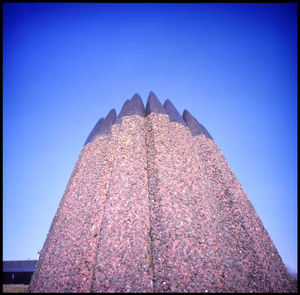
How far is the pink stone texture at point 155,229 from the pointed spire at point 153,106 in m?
0.42

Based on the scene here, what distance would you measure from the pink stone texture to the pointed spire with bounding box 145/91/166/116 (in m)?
0.42

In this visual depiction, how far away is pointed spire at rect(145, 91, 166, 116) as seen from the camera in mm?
4844

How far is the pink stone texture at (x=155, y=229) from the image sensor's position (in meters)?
2.47

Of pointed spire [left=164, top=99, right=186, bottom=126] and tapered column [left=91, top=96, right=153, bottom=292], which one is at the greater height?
pointed spire [left=164, top=99, right=186, bottom=126]

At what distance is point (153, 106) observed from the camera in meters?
5.04

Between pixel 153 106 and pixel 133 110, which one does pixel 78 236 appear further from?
pixel 153 106

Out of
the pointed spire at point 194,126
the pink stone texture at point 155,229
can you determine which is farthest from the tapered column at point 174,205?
the pointed spire at point 194,126

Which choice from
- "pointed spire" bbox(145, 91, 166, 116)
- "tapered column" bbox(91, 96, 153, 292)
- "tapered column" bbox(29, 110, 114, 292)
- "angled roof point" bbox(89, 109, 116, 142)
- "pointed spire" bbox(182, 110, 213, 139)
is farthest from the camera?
"pointed spire" bbox(182, 110, 213, 139)

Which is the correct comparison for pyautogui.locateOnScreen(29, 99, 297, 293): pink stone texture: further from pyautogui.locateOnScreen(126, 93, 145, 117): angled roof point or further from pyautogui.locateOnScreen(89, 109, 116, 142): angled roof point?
pyautogui.locateOnScreen(89, 109, 116, 142): angled roof point

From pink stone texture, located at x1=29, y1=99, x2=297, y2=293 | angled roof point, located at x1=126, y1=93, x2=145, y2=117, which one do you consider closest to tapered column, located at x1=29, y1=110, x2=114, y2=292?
pink stone texture, located at x1=29, y1=99, x2=297, y2=293

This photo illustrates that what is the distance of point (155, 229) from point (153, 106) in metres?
3.46

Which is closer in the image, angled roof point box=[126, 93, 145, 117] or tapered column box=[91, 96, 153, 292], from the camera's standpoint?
tapered column box=[91, 96, 153, 292]

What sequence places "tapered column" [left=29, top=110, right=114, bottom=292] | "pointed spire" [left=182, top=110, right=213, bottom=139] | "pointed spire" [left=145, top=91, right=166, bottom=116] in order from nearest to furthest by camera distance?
"tapered column" [left=29, top=110, right=114, bottom=292] < "pointed spire" [left=145, top=91, right=166, bottom=116] < "pointed spire" [left=182, top=110, right=213, bottom=139]

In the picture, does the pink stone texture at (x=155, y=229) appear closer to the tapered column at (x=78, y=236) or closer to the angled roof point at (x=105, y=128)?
the tapered column at (x=78, y=236)
